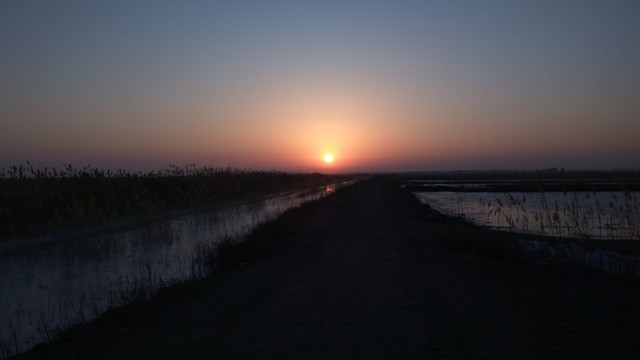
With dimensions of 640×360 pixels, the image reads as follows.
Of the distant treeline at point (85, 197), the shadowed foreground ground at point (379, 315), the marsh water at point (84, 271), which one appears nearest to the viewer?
the shadowed foreground ground at point (379, 315)

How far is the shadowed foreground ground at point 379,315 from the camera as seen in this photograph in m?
6.17

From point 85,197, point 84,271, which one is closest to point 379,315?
point 84,271

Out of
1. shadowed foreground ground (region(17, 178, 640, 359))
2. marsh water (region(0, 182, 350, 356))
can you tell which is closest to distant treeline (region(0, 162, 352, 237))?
marsh water (region(0, 182, 350, 356))

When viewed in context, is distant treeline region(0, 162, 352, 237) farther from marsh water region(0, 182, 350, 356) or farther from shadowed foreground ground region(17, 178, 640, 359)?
shadowed foreground ground region(17, 178, 640, 359)

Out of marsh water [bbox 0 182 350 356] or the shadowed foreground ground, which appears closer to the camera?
the shadowed foreground ground

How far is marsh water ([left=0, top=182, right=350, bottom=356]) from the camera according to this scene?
Result: 8520 millimetres

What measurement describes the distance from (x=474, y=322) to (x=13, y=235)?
58.8ft

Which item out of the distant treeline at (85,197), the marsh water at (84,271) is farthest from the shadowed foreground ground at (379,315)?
the distant treeline at (85,197)

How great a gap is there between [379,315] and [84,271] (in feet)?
28.4

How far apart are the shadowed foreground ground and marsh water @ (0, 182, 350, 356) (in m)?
1.11

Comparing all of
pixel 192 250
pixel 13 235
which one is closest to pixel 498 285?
pixel 192 250

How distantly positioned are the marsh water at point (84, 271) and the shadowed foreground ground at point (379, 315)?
111 cm

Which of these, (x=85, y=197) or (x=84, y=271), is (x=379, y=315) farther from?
(x=85, y=197)

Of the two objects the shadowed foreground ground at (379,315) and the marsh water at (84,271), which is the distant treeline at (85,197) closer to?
the marsh water at (84,271)
